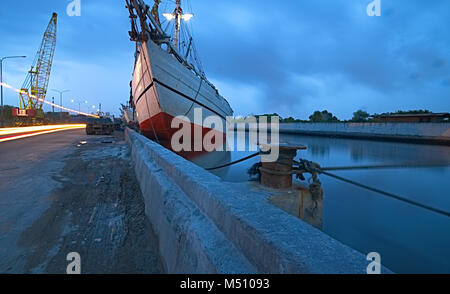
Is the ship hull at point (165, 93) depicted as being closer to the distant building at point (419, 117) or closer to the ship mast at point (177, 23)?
the ship mast at point (177, 23)

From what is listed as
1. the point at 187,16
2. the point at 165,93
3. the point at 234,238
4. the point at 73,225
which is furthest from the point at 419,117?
the point at 73,225

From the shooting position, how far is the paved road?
219 centimetres

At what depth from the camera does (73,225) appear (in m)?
3.00

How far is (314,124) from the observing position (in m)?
43.6

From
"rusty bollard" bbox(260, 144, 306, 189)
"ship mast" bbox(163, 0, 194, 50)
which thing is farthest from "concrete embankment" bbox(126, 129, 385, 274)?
"ship mast" bbox(163, 0, 194, 50)

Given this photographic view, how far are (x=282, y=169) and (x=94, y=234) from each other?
3710 mm

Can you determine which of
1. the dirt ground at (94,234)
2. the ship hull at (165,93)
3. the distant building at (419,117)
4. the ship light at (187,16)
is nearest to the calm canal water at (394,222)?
the ship hull at (165,93)

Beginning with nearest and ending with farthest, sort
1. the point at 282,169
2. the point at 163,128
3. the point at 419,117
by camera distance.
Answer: the point at 282,169 → the point at 163,128 → the point at 419,117

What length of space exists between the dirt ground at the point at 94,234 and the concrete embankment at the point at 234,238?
0.29m

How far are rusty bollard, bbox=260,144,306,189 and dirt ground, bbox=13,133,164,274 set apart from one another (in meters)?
2.81

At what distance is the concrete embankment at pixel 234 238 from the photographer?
3.50 feet

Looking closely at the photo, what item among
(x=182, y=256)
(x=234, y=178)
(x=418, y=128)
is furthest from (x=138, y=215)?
(x=418, y=128)

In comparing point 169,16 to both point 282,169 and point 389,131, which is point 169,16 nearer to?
point 282,169
